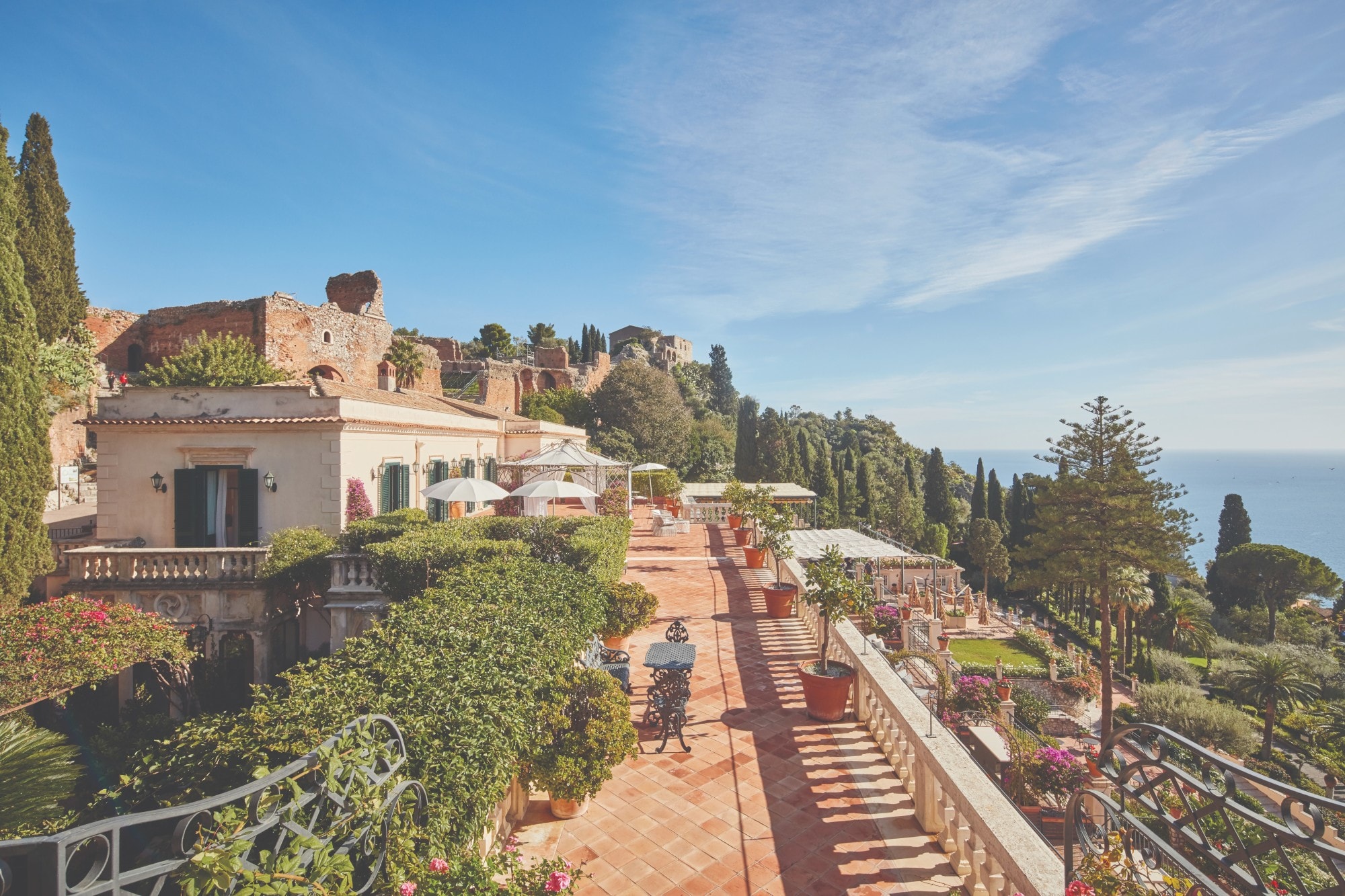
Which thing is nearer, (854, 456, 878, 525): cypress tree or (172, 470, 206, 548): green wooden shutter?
(172, 470, 206, 548): green wooden shutter

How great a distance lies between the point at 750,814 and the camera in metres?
4.99

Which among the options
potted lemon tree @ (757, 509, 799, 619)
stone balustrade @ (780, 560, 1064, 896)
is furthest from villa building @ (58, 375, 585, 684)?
stone balustrade @ (780, 560, 1064, 896)

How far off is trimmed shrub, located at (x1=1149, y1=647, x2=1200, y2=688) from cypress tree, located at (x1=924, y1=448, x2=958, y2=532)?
21429 mm

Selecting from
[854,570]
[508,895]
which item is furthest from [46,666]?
[854,570]

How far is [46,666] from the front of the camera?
367 inches

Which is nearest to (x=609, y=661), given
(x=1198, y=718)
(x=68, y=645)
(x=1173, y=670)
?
(x=68, y=645)

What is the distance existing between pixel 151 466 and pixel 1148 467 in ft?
117

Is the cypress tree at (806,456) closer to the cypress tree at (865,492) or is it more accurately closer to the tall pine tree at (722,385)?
the cypress tree at (865,492)

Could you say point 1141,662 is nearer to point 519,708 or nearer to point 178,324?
point 519,708

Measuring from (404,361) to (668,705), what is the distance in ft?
101

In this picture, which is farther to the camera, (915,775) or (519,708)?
(915,775)

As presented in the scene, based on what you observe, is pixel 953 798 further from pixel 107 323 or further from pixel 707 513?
pixel 107 323

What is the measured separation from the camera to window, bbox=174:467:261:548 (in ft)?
45.0

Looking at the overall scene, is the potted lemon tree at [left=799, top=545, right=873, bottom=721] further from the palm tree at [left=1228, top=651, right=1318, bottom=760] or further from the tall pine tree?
the tall pine tree
